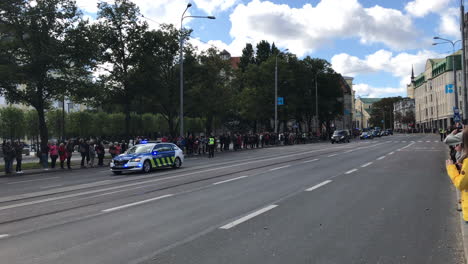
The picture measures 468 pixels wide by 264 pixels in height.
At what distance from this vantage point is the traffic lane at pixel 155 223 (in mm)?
5996

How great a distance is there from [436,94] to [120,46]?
10060 cm

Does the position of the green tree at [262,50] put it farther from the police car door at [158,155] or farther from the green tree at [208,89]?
the police car door at [158,155]

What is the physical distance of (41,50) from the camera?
26344 mm

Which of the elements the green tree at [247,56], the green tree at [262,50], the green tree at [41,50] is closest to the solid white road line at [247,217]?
the green tree at [41,50]

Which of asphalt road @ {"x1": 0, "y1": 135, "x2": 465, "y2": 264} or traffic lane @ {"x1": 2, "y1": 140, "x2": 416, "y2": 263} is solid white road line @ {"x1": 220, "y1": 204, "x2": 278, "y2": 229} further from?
traffic lane @ {"x1": 2, "y1": 140, "x2": 416, "y2": 263}

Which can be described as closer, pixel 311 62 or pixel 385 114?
pixel 311 62

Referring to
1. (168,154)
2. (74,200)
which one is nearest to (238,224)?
(74,200)

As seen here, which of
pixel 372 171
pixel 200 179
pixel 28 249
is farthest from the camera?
pixel 372 171

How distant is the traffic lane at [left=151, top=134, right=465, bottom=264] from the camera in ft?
18.1

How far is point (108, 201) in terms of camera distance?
1056 centimetres

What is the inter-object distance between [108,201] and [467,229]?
25.1 ft

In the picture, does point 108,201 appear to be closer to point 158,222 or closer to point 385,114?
point 158,222

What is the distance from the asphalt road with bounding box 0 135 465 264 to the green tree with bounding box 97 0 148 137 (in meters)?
20.8

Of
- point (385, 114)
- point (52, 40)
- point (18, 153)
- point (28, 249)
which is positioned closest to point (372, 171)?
point (28, 249)
